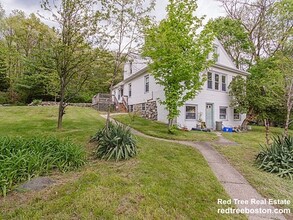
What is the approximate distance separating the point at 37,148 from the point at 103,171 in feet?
6.35

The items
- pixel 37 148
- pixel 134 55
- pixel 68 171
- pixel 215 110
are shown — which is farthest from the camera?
pixel 215 110

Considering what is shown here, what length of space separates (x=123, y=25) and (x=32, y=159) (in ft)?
19.9

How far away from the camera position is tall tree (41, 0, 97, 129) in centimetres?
784

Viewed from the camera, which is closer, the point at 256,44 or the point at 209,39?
the point at 209,39

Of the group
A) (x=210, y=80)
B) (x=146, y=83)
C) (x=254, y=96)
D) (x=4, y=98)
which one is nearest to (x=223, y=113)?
(x=254, y=96)

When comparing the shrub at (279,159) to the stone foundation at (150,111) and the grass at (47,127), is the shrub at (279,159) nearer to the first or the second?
the grass at (47,127)

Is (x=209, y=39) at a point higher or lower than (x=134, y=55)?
higher

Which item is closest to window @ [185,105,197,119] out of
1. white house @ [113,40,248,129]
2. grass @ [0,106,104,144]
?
white house @ [113,40,248,129]

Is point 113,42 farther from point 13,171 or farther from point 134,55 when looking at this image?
point 13,171

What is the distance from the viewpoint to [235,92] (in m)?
16.0

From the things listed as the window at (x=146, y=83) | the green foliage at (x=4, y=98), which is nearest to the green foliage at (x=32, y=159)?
the window at (x=146, y=83)

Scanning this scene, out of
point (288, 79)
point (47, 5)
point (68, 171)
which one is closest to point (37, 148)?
point (68, 171)

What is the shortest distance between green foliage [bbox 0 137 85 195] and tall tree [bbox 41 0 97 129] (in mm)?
3943

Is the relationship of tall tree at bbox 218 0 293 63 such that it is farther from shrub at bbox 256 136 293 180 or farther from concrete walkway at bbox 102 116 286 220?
concrete walkway at bbox 102 116 286 220
